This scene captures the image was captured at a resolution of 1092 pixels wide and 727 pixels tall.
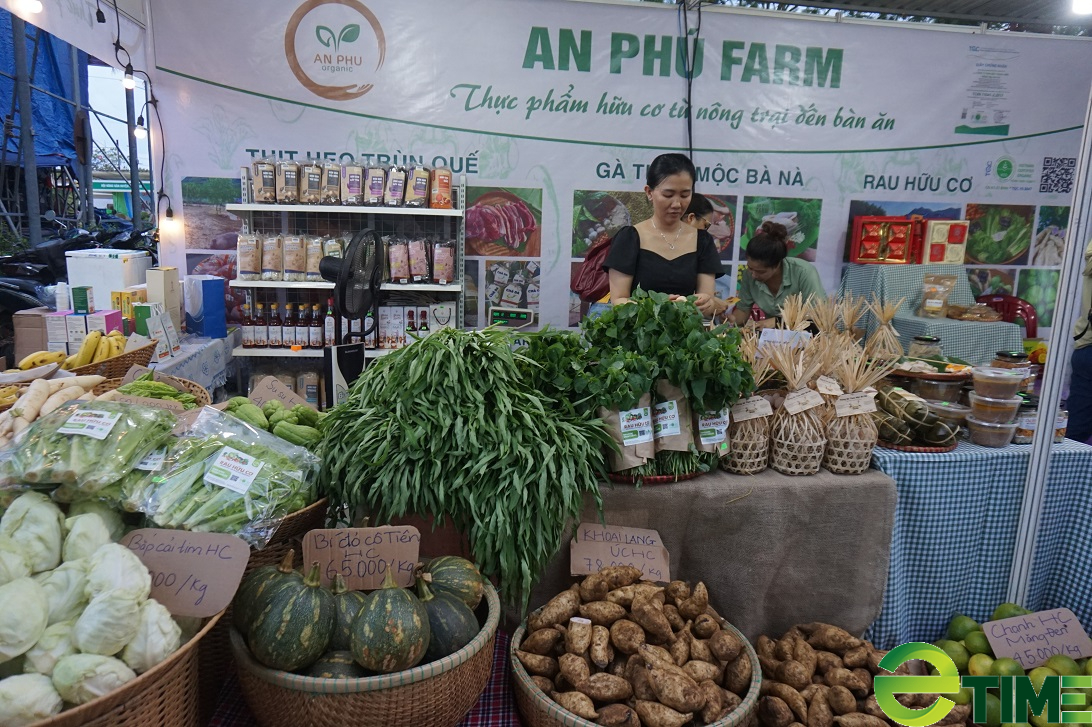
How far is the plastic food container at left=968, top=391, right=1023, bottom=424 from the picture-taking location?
215 centimetres

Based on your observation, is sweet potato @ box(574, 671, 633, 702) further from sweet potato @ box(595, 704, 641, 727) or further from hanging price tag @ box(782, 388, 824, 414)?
hanging price tag @ box(782, 388, 824, 414)

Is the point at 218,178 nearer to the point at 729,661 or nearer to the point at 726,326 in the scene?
the point at 726,326

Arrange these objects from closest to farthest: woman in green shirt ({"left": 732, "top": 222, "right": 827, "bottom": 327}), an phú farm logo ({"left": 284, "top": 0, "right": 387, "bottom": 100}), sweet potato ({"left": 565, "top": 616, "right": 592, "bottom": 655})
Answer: sweet potato ({"left": 565, "top": 616, "right": 592, "bottom": 655}) < woman in green shirt ({"left": 732, "top": 222, "right": 827, "bottom": 327}) < an phú farm logo ({"left": 284, "top": 0, "right": 387, "bottom": 100})

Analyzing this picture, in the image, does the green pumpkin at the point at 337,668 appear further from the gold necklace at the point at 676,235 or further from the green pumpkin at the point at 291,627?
the gold necklace at the point at 676,235

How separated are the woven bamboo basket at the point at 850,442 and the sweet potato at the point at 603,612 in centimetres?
87

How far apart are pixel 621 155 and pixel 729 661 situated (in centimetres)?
419

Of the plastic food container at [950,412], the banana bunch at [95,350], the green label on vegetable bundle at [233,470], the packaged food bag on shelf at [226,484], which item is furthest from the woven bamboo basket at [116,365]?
the plastic food container at [950,412]

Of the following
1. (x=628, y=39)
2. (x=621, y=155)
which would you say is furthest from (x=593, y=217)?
(x=628, y=39)

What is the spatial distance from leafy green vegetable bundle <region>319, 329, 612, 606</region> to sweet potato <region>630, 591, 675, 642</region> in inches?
10.0

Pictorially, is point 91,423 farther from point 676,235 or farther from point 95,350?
point 676,235

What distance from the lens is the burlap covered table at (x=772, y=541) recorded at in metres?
1.84

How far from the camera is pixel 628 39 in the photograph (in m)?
4.87

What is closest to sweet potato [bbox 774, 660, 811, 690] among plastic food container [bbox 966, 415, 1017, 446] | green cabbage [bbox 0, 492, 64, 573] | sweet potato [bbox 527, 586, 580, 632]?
sweet potato [bbox 527, 586, 580, 632]

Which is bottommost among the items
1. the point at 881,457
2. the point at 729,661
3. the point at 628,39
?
the point at 729,661
